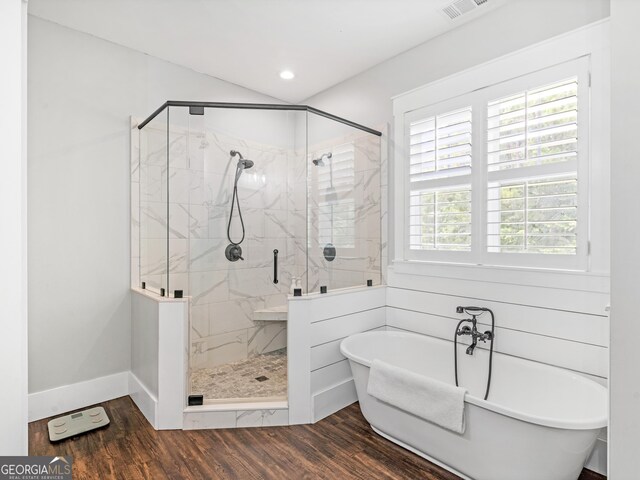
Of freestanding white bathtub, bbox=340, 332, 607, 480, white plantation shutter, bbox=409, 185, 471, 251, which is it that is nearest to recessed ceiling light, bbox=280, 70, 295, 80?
white plantation shutter, bbox=409, 185, 471, 251

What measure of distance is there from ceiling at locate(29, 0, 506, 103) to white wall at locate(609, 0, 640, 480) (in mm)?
1816

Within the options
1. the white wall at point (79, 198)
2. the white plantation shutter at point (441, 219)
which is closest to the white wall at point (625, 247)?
the white plantation shutter at point (441, 219)

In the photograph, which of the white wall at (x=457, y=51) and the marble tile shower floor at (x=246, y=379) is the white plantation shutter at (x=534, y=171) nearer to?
the white wall at (x=457, y=51)

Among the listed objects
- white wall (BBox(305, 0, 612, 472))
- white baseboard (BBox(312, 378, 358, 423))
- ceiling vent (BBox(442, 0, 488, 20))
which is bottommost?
white baseboard (BBox(312, 378, 358, 423))

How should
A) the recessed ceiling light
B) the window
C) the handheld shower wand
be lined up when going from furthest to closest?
the recessed ceiling light → the handheld shower wand → the window

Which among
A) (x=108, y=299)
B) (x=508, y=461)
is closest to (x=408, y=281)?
(x=508, y=461)

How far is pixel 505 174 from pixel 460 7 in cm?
112

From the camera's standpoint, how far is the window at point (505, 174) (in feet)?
6.79

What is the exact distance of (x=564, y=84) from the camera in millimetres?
2098

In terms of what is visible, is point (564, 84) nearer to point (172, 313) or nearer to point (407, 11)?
point (407, 11)

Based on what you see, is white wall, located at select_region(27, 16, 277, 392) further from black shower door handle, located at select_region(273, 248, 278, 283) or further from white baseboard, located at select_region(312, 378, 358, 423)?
white baseboard, located at select_region(312, 378, 358, 423)

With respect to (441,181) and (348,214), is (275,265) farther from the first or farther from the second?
(441,181)

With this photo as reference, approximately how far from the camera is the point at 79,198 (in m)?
2.71

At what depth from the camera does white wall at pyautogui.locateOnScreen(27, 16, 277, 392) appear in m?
2.54
